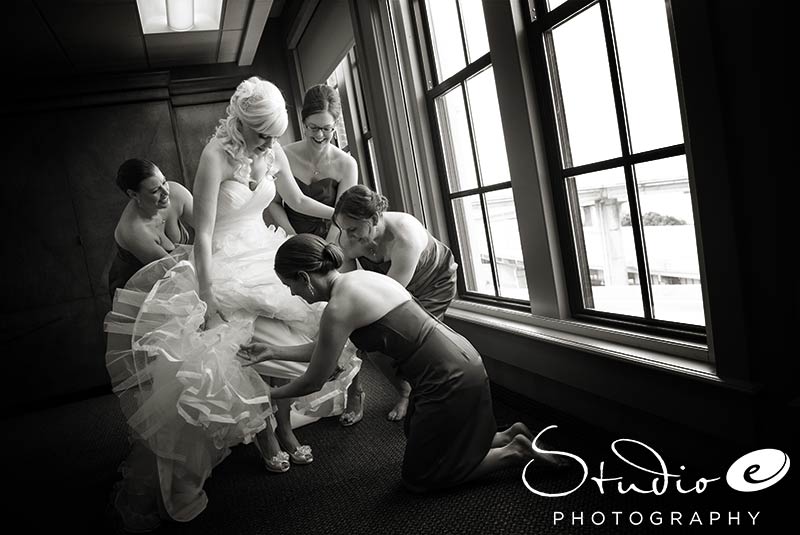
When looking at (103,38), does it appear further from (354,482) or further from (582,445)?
(582,445)

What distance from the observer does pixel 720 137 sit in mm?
1658

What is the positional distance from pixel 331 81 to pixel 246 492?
13.0 ft

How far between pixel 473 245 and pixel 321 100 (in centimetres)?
123

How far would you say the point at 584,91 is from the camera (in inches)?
95.9

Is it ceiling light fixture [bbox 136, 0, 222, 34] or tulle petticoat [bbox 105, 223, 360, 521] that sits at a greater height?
ceiling light fixture [bbox 136, 0, 222, 34]

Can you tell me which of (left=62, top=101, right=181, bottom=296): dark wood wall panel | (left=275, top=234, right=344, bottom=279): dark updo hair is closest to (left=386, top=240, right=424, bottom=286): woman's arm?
(left=275, top=234, right=344, bottom=279): dark updo hair

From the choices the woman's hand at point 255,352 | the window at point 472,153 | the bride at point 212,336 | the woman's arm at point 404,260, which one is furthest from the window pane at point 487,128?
the woman's hand at point 255,352

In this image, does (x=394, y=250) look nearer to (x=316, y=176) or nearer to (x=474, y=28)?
(x=316, y=176)

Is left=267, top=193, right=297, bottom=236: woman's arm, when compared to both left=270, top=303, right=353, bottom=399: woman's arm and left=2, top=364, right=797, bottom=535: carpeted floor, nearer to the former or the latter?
left=2, top=364, right=797, bottom=535: carpeted floor

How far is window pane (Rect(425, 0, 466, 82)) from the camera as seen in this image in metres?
3.26

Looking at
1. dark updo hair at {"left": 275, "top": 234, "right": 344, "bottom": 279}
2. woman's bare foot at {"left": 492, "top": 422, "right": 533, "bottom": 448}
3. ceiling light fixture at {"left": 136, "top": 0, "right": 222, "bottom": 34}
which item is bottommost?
woman's bare foot at {"left": 492, "top": 422, "right": 533, "bottom": 448}

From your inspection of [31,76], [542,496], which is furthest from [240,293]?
[31,76]

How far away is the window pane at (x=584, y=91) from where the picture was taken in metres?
2.32

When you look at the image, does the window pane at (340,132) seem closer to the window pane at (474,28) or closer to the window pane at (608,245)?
the window pane at (474,28)
